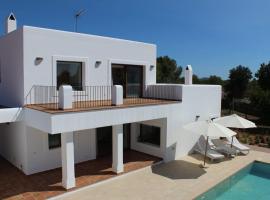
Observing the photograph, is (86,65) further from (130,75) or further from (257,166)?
(257,166)

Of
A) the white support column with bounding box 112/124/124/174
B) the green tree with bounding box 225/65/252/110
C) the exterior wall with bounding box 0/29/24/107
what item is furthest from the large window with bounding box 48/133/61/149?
the green tree with bounding box 225/65/252/110

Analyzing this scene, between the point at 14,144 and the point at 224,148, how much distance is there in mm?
15601

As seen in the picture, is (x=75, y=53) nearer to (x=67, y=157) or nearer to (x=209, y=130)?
(x=67, y=157)

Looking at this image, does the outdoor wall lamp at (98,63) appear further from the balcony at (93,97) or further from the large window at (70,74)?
the balcony at (93,97)

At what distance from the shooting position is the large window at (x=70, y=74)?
1603 cm

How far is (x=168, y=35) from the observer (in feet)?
119

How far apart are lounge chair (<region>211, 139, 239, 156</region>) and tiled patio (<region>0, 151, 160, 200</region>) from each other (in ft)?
18.7

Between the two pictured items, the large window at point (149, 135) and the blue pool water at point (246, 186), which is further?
the large window at point (149, 135)

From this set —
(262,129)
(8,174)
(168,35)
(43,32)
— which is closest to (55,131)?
(8,174)

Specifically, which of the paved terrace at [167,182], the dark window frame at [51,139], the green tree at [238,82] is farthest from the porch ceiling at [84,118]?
the green tree at [238,82]

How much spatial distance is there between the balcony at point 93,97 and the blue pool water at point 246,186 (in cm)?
634

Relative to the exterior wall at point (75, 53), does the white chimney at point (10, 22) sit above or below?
above

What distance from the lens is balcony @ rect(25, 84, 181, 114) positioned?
44.9 ft

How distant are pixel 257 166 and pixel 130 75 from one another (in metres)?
12.0
